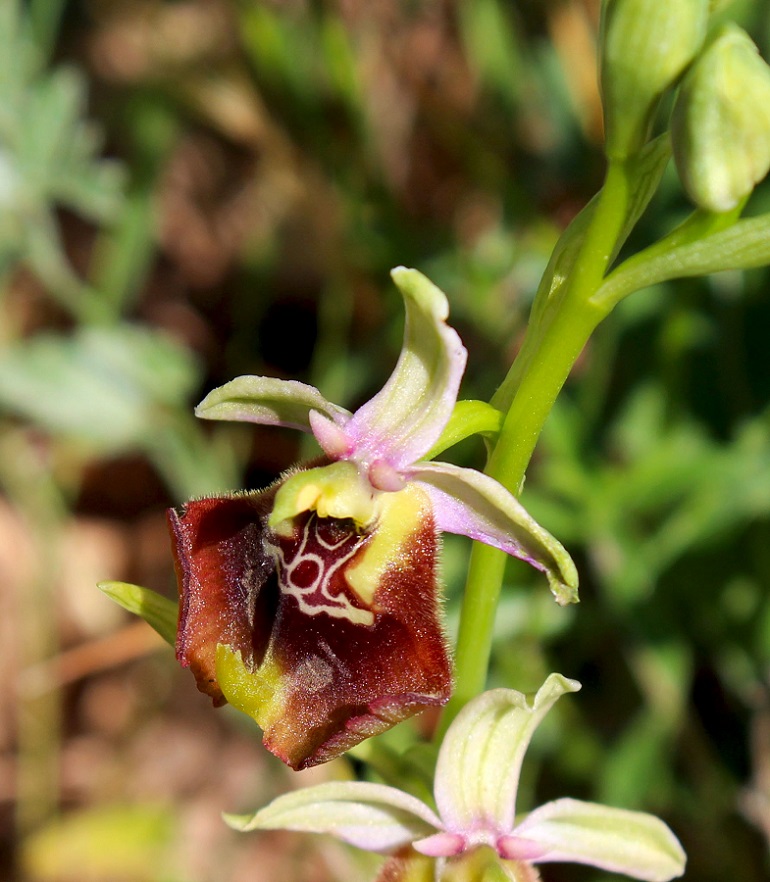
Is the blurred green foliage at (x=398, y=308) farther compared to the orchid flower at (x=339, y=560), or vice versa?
the blurred green foliage at (x=398, y=308)

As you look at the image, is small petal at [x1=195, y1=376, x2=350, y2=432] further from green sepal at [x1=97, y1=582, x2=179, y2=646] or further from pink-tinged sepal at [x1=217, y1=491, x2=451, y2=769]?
green sepal at [x1=97, y1=582, x2=179, y2=646]

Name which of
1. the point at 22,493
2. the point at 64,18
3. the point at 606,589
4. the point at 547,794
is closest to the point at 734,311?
the point at 606,589

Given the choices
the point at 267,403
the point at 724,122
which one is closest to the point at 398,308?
the point at 267,403

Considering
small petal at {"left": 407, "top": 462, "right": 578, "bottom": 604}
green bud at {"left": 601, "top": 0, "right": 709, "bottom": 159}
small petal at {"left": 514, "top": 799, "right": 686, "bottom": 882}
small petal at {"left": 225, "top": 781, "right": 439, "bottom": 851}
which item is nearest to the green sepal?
small petal at {"left": 225, "top": 781, "right": 439, "bottom": 851}

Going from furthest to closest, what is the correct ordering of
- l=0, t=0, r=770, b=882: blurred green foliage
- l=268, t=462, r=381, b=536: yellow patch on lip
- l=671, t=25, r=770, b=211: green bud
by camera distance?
l=0, t=0, r=770, b=882: blurred green foliage
l=268, t=462, r=381, b=536: yellow patch on lip
l=671, t=25, r=770, b=211: green bud

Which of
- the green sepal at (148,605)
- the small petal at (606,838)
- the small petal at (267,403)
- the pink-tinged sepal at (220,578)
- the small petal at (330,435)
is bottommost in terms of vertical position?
the small petal at (606,838)

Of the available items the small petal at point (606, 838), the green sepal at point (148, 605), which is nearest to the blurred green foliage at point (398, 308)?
the small petal at point (606, 838)

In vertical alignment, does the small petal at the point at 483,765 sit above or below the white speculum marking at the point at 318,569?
below

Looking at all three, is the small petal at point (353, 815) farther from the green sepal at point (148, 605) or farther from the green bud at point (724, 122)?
the green bud at point (724, 122)
